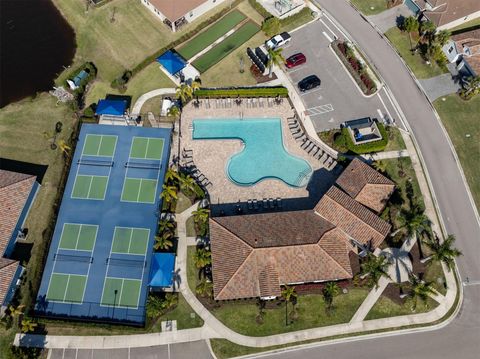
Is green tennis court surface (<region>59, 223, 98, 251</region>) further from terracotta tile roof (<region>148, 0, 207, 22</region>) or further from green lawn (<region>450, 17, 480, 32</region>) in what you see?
green lawn (<region>450, 17, 480, 32</region>)

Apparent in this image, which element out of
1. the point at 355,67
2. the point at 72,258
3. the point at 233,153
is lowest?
the point at 72,258

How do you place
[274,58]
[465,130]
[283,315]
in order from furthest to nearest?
[274,58] < [465,130] < [283,315]

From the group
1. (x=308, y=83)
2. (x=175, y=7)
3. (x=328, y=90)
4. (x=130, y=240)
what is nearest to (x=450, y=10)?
(x=328, y=90)

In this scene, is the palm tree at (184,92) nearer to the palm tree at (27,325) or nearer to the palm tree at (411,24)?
the palm tree at (27,325)

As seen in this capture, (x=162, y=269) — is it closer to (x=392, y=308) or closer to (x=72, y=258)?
(x=72, y=258)

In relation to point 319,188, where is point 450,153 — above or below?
above

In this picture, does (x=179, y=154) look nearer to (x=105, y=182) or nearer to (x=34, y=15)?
(x=105, y=182)

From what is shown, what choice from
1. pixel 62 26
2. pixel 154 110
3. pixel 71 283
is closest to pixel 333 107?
pixel 154 110
